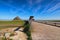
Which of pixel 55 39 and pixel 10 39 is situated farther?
pixel 10 39

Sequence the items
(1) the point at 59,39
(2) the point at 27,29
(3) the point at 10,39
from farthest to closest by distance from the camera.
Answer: (2) the point at 27,29, (3) the point at 10,39, (1) the point at 59,39

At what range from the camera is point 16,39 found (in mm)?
5758

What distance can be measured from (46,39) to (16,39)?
176 cm

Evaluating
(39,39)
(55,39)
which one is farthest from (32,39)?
(55,39)

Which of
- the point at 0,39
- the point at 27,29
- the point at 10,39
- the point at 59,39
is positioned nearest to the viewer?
the point at 59,39

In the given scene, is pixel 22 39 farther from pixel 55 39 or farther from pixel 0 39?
pixel 55 39

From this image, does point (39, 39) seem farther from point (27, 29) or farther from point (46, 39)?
point (27, 29)

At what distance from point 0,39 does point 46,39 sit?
2.95 metres

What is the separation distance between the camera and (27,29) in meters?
7.61

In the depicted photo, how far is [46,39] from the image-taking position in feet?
16.4

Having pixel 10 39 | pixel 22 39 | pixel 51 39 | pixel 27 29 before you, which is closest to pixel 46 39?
pixel 51 39

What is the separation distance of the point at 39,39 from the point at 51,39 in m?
0.59

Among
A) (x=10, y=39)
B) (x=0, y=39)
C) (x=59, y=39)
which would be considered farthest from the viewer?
(x=0, y=39)

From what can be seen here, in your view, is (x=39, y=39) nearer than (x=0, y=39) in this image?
Yes
